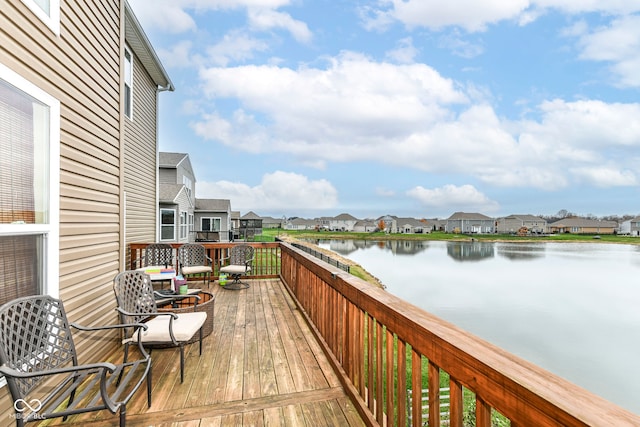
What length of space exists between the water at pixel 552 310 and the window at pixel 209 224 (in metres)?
10.4

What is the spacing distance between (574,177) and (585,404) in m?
42.2

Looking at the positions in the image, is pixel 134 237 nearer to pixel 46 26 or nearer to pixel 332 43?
pixel 46 26

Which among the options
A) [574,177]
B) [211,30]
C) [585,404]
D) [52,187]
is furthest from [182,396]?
[574,177]

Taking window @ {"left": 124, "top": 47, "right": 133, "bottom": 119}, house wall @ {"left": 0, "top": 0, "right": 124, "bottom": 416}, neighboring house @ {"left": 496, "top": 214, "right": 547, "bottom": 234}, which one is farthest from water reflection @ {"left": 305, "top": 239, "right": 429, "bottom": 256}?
neighboring house @ {"left": 496, "top": 214, "right": 547, "bottom": 234}

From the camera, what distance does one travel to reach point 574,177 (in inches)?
1296

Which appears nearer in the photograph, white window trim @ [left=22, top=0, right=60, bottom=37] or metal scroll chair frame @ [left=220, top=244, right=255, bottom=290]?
white window trim @ [left=22, top=0, right=60, bottom=37]

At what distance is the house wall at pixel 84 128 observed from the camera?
2076 millimetres

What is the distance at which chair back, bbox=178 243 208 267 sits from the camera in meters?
6.10

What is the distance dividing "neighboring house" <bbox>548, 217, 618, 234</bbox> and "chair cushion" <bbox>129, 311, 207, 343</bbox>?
79823 millimetres

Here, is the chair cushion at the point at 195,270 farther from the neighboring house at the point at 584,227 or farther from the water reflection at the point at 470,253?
the neighboring house at the point at 584,227

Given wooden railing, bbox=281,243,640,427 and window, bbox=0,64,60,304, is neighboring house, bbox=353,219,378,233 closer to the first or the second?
wooden railing, bbox=281,243,640,427

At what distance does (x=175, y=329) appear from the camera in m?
2.54

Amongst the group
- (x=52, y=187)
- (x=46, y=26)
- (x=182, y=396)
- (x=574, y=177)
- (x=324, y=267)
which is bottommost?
(x=182, y=396)

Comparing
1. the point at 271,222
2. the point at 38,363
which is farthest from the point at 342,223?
the point at 38,363
